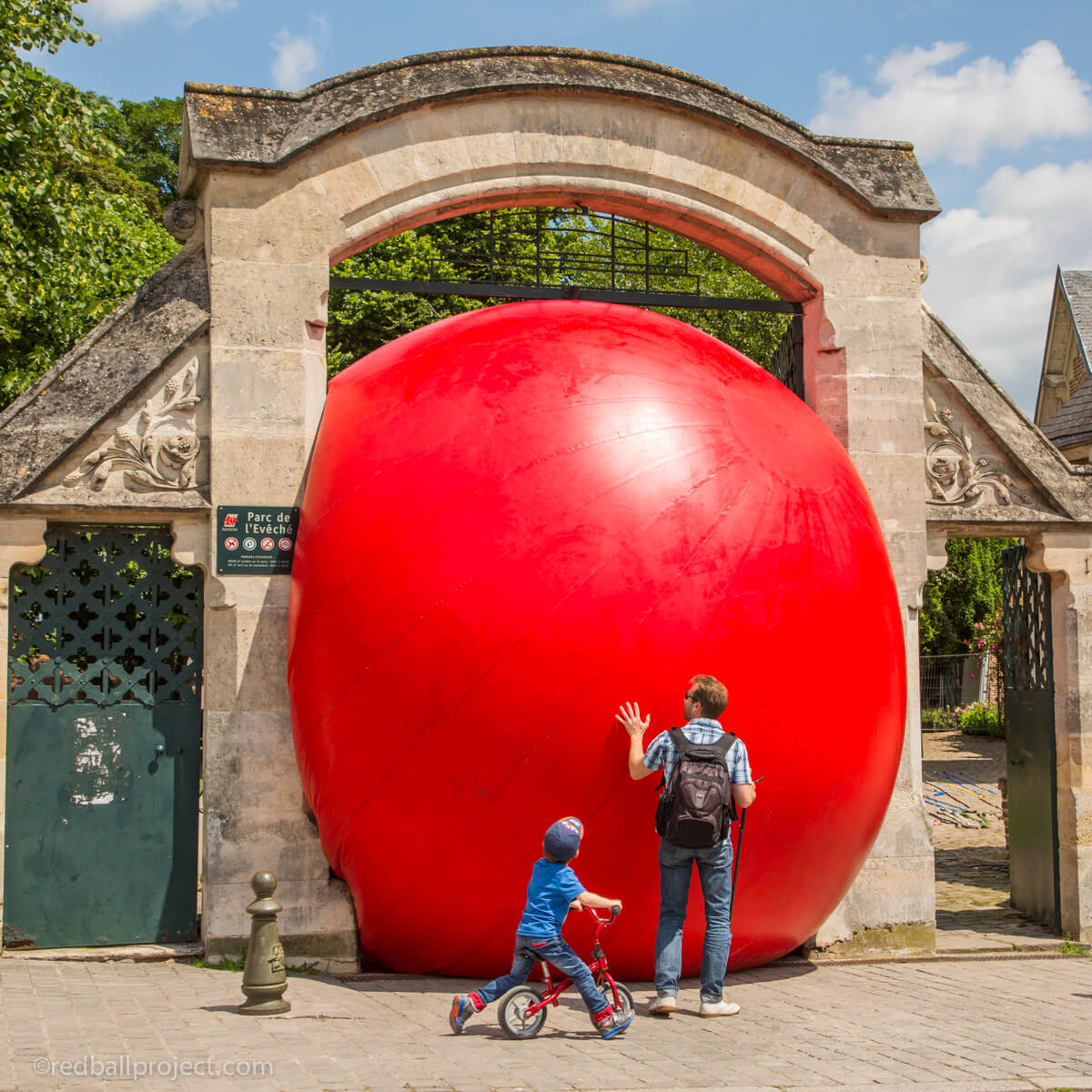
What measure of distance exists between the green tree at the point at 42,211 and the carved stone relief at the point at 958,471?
29.0ft

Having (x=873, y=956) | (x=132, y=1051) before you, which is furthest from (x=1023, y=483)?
(x=132, y=1051)

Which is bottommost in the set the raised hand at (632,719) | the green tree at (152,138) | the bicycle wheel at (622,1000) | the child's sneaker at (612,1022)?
the child's sneaker at (612,1022)

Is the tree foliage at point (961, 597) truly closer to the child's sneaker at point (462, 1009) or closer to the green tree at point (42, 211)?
the green tree at point (42, 211)

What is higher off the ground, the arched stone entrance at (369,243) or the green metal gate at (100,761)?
the arched stone entrance at (369,243)

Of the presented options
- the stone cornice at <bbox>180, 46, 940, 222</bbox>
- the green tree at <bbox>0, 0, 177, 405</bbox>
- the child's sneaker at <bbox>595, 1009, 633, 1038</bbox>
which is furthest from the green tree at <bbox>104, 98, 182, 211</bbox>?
the child's sneaker at <bbox>595, 1009, 633, 1038</bbox>

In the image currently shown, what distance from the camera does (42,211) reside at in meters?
12.5

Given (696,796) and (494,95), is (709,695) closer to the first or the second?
(696,796)

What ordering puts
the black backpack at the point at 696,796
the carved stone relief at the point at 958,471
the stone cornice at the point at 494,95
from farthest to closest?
the carved stone relief at the point at 958,471 → the stone cornice at the point at 494,95 → the black backpack at the point at 696,796

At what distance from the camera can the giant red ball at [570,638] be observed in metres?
6.15

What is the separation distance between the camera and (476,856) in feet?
20.5

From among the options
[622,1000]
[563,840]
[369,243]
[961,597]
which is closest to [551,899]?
[563,840]

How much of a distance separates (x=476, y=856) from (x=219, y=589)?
2.51m

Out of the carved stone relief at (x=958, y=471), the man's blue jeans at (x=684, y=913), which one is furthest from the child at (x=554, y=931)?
the carved stone relief at (x=958, y=471)

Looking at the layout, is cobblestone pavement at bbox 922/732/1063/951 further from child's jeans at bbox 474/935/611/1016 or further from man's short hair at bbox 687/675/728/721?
child's jeans at bbox 474/935/611/1016
